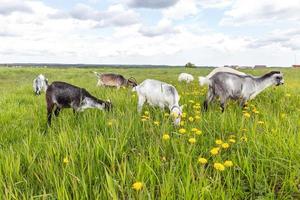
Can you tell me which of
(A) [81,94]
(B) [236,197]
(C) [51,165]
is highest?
(A) [81,94]

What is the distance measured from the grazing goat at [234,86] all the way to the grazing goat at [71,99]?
3195 mm

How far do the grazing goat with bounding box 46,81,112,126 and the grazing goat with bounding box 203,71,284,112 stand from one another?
3.20 meters

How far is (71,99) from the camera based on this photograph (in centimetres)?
840

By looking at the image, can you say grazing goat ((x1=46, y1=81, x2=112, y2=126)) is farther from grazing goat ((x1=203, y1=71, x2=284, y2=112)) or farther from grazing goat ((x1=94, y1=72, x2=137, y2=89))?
grazing goat ((x1=94, y1=72, x2=137, y2=89))

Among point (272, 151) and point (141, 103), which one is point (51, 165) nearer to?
point (272, 151)

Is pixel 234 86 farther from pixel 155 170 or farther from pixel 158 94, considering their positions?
pixel 155 170

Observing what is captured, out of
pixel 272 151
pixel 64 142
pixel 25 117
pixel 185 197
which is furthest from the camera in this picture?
pixel 25 117

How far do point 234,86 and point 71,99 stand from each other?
181 inches

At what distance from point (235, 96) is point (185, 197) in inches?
273

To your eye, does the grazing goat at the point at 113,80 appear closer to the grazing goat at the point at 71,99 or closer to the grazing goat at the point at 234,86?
the grazing goat at the point at 234,86

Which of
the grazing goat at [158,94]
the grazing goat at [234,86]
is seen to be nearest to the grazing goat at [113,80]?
the grazing goat at [234,86]

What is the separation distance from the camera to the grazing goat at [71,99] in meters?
8.29

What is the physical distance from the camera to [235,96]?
9.63 meters

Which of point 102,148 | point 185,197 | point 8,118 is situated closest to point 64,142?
point 102,148
